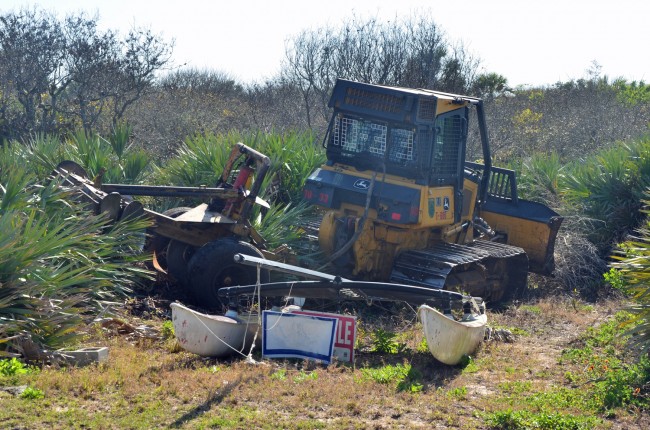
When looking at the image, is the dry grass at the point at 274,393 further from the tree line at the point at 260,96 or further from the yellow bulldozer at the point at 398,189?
the tree line at the point at 260,96

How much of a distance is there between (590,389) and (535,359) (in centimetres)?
137

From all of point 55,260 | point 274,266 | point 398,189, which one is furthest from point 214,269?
point 398,189

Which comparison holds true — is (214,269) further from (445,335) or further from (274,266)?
(445,335)

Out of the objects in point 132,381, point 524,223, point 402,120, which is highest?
point 402,120

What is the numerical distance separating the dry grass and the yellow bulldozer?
98.5 inches

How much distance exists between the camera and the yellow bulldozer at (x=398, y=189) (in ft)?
36.9

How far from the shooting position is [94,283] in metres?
9.34

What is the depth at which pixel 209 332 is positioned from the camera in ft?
27.0

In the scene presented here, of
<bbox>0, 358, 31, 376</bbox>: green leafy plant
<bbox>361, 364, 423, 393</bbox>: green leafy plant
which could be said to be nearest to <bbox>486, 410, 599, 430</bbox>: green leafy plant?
<bbox>361, 364, 423, 393</bbox>: green leafy plant

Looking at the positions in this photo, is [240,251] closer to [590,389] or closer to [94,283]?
[94,283]

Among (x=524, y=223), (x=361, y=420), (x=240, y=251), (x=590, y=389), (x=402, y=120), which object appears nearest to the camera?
(x=361, y=420)

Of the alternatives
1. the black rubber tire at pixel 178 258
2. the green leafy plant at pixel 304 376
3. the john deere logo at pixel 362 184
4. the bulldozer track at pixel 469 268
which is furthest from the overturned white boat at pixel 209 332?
the john deere logo at pixel 362 184

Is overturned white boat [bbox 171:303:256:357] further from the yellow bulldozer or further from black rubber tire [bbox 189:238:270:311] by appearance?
the yellow bulldozer

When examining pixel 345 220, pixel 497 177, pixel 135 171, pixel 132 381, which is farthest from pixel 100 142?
pixel 132 381
